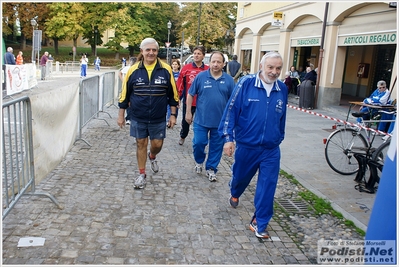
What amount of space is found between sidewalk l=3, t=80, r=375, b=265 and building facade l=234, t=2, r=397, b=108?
7.22 metres

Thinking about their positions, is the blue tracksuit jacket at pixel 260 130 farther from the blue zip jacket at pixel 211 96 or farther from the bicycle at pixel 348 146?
the bicycle at pixel 348 146

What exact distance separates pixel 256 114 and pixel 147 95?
5.70ft

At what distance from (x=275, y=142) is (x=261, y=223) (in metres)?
0.85

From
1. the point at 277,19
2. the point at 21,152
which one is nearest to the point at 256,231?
the point at 21,152

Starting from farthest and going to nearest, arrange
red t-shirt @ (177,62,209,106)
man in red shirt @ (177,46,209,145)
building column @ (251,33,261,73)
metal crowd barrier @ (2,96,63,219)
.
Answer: building column @ (251,33,261,73) < red t-shirt @ (177,62,209,106) < man in red shirt @ (177,46,209,145) < metal crowd barrier @ (2,96,63,219)

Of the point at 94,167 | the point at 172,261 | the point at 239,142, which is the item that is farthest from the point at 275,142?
the point at 94,167

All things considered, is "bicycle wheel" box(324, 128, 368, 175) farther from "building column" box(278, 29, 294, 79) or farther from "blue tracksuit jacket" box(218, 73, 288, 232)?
"building column" box(278, 29, 294, 79)

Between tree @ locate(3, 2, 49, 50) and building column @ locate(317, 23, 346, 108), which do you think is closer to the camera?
building column @ locate(317, 23, 346, 108)

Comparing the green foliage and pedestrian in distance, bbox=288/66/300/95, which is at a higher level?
the green foliage

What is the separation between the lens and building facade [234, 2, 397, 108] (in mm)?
12328

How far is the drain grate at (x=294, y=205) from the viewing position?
4.81 metres

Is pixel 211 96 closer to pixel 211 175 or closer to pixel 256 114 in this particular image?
pixel 211 175

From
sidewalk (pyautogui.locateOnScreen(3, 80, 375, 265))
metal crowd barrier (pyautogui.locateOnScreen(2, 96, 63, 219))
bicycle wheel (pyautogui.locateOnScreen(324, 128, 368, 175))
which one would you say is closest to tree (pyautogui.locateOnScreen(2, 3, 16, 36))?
sidewalk (pyautogui.locateOnScreen(3, 80, 375, 265))
